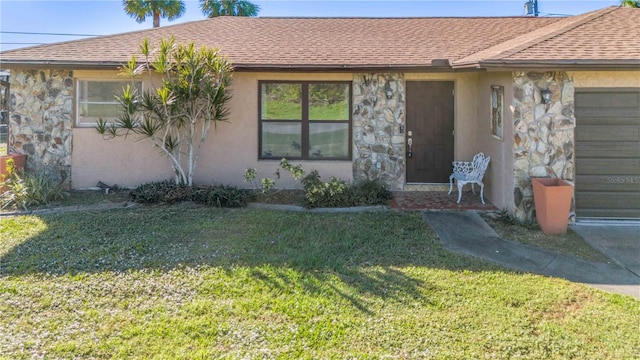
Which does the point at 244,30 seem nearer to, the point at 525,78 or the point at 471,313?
the point at 525,78

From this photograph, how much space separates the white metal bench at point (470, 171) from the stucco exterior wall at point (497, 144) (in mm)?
169

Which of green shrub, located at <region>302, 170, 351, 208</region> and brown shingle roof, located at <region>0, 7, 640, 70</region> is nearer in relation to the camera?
brown shingle roof, located at <region>0, 7, 640, 70</region>

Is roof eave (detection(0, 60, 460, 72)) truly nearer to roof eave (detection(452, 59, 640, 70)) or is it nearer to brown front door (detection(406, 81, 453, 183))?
brown front door (detection(406, 81, 453, 183))

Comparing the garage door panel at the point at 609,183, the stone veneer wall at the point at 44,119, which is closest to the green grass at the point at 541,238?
the garage door panel at the point at 609,183

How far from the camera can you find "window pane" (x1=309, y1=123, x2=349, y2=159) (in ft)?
31.4

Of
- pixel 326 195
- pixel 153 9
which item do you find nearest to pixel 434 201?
pixel 326 195

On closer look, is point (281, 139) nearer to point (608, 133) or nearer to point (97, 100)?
point (97, 100)

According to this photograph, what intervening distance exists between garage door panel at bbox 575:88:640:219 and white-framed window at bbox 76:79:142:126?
28.7 feet

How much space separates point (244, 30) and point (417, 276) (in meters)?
8.94

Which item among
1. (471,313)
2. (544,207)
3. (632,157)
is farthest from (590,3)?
(471,313)

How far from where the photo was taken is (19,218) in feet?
23.7

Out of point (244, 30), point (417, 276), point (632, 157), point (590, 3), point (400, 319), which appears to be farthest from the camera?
point (590, 3)

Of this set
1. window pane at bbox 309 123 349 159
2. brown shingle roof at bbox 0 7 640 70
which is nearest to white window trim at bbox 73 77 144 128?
brown shingle roof at bbox 0 7 640 70

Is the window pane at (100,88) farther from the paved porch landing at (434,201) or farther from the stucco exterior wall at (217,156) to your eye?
the paved porch landing at (434,201)
